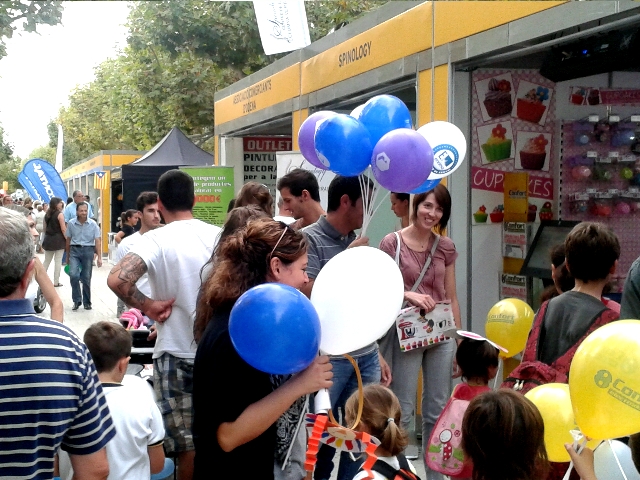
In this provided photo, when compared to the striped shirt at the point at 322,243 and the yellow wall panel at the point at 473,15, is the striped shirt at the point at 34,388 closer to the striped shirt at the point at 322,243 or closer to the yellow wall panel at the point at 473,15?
the striped shirt at the point at 322,243

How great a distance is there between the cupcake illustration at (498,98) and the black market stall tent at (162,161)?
1145cm

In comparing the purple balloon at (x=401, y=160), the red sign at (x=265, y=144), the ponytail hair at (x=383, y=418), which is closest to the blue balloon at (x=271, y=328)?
the ponytail hair at (x=383, y=418)

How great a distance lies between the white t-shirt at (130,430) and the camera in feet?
11.6

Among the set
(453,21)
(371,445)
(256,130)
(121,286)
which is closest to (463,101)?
(453,21)

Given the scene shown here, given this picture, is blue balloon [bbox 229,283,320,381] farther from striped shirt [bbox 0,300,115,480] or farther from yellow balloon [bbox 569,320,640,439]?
yellow balloon [bbox 569,320,640,439]

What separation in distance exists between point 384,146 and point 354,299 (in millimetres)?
1338

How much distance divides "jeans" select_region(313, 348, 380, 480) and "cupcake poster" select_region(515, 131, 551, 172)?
2920 mm

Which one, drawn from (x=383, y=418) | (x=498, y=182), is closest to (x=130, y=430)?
(x=383, y=418)

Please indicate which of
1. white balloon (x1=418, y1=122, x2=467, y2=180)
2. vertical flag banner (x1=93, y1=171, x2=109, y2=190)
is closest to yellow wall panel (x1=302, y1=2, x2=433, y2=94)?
white balloon (x1=418, y1=122, x2=467, y2=180)

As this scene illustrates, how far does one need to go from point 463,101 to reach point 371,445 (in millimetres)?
4275

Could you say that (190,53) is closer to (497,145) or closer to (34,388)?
(497,145)

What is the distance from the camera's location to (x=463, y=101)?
20.9ft

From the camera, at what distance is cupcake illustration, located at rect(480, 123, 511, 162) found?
6.58 m

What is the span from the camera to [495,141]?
260 inches
